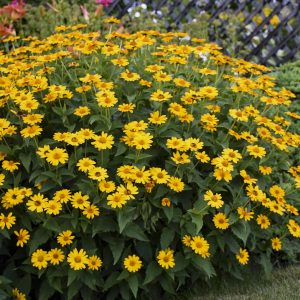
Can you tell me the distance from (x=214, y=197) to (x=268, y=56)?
388 centimetres

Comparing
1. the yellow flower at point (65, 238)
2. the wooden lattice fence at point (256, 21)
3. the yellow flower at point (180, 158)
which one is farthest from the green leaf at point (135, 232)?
the wooden lattice fence at point (256, 21)

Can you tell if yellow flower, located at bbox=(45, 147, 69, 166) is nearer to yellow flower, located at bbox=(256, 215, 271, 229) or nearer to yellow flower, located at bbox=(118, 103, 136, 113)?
yellow flower, located at bbox=(118, 103, 136, 113)

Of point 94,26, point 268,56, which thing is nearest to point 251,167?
point 94,26

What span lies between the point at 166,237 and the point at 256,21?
420 cm

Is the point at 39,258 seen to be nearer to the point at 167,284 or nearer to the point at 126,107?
the point at 167,284

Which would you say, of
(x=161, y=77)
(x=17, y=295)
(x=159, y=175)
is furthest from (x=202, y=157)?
(x=17, y=295)

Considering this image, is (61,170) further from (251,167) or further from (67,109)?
(251,167)

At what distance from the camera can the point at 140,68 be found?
299 centimetres

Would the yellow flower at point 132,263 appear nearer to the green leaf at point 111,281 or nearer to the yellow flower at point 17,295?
the green leaf at point 111,281

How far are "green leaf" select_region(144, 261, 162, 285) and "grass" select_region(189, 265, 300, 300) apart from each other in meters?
0.39

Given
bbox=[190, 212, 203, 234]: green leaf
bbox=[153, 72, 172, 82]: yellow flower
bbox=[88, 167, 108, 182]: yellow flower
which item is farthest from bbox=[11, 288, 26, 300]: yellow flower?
bbox=[153, 72, 172, 82]: yellow flower

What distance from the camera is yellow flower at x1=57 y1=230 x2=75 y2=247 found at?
2355 mm

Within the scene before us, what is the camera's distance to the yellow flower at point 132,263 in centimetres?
242

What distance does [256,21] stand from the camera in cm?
612
